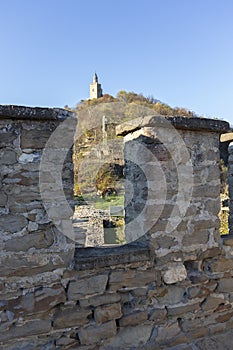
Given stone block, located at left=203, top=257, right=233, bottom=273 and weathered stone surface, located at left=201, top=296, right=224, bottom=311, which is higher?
stone block, located at left=203, top=257, right=233, bottom=273

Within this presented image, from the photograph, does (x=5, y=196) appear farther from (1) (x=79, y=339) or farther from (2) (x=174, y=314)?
(2) (x=174, y=314)

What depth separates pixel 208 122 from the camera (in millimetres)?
2574

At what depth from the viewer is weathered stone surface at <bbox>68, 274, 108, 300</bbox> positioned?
219cm

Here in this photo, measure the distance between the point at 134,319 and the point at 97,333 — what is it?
1.06ft

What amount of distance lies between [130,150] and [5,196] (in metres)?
1.18

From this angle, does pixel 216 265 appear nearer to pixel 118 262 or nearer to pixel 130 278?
pixel 130 278

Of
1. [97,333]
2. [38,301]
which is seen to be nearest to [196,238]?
[97,333]

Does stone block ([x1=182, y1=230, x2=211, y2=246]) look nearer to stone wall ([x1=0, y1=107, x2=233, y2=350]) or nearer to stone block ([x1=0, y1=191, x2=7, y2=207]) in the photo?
stone wall ([x1=0, y1=107, x2=233, y2=350])

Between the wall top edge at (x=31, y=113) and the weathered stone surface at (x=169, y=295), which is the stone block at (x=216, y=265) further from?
the wall top edge at (x=31, y=113)

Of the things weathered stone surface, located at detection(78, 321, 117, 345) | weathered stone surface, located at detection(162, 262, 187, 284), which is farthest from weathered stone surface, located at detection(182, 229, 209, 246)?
weathered stone surface, located at detection(78, 321, 117, 345)

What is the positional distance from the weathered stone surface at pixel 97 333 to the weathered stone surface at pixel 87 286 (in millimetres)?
265

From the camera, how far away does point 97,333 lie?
2234 millimetres

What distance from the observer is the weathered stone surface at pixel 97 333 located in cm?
220

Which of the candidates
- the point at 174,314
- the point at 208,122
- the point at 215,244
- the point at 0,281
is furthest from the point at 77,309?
the point at 208,122
